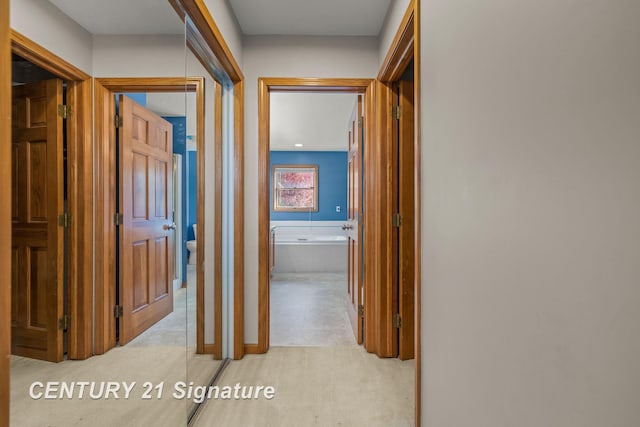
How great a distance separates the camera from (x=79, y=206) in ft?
2.98

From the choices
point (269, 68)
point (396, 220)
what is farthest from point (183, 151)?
point (396, 220)

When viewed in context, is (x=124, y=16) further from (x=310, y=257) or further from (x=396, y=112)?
(x=310, y=257)

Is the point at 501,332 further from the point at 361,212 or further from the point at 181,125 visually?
the point at 361,212

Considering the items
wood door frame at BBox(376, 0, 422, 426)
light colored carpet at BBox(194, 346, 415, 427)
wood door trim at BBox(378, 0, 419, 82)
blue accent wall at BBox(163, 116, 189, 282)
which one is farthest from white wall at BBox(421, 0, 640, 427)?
blue accent wall at BBox(163, 116, 189, 282)

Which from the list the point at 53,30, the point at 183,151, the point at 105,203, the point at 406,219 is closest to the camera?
the point at 53,30

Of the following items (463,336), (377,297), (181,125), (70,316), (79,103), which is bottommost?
(377,297)

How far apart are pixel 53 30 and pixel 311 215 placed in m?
6.36

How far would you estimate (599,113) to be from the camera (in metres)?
0.60

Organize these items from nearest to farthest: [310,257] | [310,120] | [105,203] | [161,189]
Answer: [105,203]
[161,189]
[310,120]
[310,257]

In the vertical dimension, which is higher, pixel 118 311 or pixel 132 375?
pixel 118 311

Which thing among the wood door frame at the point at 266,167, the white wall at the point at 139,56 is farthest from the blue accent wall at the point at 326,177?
the white wall at the point at 139,56

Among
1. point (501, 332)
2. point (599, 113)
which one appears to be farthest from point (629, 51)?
point (501, 332)

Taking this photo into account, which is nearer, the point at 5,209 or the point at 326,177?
the point at 5,209

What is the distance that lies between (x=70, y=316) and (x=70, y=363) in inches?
4.9
